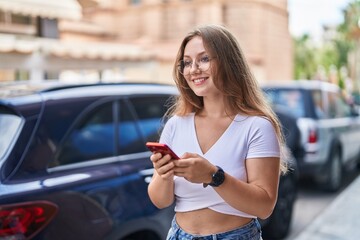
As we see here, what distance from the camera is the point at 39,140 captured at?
2.85 m

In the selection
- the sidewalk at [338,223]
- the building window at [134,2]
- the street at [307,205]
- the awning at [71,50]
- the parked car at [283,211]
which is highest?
the building window at [134,2]

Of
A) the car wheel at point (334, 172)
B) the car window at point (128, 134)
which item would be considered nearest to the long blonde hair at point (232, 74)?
the car window at point (128, 134)

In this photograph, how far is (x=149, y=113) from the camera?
12.9 feet

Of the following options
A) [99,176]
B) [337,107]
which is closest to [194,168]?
[99,176]

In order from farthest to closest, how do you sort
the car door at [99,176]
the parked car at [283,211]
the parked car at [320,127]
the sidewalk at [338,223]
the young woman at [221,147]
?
1. the parked car at [320,127]
2. the parked car at [283,211]
3. the sidewalk at [338,223]
4. the car door at [99,176]
5. the young woman at [221,147]

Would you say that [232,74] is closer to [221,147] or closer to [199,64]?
[199,64]

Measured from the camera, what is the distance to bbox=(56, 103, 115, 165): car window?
10.1 feet

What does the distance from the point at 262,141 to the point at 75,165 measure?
154 cm

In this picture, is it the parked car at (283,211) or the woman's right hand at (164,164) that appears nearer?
the woman's right hand at (164,164)

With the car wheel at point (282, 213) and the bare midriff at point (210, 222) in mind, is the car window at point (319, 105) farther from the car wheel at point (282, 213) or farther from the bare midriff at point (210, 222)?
the bare midriff at point (210, 222)

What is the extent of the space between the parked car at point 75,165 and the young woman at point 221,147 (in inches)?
33.4

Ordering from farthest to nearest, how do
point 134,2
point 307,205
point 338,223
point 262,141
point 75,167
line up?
point 134,2 → point 307,205 → point 338,223 → point 75,167 → point 262,141

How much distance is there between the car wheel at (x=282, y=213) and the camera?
534 centimetres

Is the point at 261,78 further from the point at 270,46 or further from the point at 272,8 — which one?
the point at 272,8
